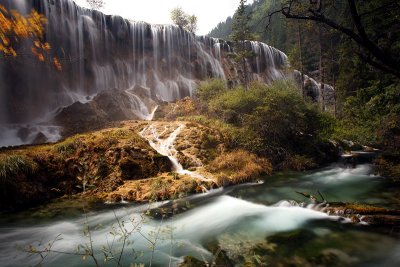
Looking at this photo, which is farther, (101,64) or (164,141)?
(101,64)

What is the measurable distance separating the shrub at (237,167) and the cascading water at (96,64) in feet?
40.0

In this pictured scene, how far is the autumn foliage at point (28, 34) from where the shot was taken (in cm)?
1859

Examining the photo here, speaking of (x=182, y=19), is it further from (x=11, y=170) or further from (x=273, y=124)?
(x=11, y=170)

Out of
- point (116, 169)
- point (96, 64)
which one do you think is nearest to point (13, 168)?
point (116, 169)

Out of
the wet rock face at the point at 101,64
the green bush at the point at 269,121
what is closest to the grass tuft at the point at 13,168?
the green bush at the point at 269,121

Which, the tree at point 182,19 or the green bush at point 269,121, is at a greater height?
the tree at point 182,19

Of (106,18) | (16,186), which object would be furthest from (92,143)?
(106,18)

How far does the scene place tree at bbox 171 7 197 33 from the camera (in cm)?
5938

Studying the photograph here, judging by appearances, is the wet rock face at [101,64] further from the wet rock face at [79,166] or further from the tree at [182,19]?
the tree at [182,19]

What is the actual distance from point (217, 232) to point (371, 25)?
19.0 m

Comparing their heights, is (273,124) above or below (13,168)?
above

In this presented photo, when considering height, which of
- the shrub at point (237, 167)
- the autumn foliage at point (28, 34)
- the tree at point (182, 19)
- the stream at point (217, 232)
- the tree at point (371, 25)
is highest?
the tree at point (182, 19)

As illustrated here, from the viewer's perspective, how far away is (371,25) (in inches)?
736

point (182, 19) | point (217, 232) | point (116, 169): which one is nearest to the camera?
point (217, 232)
